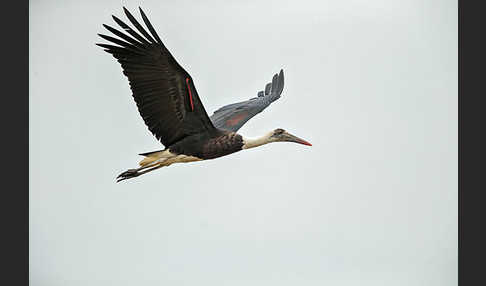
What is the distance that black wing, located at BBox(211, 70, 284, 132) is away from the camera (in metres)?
6.07

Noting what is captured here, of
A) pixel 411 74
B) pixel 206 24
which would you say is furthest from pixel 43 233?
pixel 411 74

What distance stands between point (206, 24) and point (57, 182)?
1974 mm

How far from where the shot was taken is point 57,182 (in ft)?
A: 25.4

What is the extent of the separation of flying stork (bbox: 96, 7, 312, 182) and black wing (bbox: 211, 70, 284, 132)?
0.5 inches

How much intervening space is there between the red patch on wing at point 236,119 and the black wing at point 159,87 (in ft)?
1.23

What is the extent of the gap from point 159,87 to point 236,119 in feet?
2.54

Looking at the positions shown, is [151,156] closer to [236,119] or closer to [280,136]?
[236,119]

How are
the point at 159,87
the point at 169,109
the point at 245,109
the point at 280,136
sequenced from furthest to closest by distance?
the point at 245,109 < the point at 280,136 < the point at 169,109 < the point at 159,87

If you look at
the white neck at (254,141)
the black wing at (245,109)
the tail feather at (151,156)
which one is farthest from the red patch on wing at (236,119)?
the tail feather at (151,156)

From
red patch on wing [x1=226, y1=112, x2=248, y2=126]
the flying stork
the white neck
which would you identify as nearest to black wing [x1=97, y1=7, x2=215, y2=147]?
the flying stork

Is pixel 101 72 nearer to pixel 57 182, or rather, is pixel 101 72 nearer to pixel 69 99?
pixel 69 99

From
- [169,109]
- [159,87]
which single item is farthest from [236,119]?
[159,87]

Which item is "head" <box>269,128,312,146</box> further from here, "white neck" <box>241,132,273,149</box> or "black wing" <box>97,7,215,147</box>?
"black wing" <box>97,7,215,147</box>

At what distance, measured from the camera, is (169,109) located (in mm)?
5652
